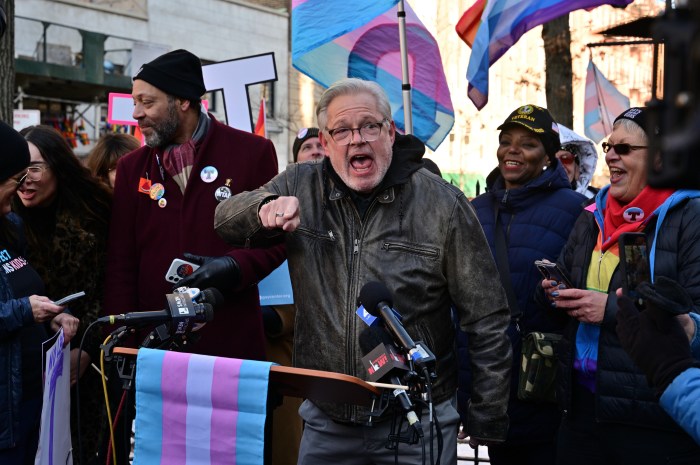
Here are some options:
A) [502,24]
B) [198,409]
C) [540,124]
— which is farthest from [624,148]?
[502,24]

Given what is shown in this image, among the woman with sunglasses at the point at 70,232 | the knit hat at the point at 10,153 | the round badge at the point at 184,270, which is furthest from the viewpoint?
the woman with sunglasses at the point at 70,232

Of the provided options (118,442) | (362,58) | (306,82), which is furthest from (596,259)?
(306,82)

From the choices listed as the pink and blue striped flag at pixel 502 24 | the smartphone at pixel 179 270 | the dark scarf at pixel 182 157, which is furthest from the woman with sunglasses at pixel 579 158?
the smartphone at pixel 179 270

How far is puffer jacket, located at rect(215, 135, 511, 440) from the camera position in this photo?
10.8ft

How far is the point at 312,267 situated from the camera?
3395mm

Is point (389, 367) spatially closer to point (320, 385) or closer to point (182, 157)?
point (320, 385)

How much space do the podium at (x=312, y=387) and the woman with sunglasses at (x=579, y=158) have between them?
14.5 feet

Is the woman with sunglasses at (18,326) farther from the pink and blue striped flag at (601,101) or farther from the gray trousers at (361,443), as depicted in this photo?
the pink and blue striped flag at (601,101)

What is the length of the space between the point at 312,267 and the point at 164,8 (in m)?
28.9

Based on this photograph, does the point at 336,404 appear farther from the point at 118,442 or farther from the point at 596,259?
the point at 596,259

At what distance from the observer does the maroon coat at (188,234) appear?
419cm

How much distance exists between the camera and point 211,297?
3.06m

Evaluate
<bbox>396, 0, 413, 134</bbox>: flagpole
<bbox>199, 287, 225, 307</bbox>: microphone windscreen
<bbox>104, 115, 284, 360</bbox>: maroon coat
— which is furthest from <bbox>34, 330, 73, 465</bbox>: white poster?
<bbox>396, 0, 413, 134</bbox>: flagpole

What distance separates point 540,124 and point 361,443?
231cm
